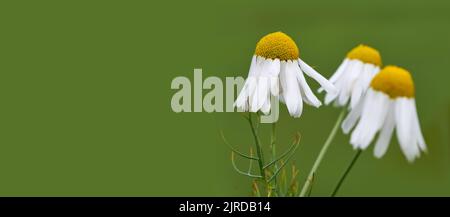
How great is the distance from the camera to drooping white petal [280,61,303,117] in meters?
1.12

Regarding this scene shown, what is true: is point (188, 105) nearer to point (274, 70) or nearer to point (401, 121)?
point (274, 70)

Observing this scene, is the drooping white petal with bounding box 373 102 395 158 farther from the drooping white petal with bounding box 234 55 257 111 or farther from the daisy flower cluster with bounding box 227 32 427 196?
the drooping white petal with bounding box 234 55 257 111

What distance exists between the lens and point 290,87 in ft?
3.82

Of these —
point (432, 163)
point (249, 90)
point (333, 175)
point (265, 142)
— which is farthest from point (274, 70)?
point (432, 163)

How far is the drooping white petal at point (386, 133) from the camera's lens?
1031 millimetres

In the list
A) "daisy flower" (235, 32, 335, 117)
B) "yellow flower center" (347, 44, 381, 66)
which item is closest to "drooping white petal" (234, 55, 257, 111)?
"daisy flower" (235, 32, 335, 117)

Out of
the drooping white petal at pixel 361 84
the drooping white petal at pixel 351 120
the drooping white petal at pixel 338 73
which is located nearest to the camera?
the drooping white petal at pixel 351 120

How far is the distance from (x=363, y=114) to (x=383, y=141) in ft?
0.20

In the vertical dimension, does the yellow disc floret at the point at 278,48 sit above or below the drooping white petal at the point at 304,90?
above

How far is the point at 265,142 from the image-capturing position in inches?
89.9

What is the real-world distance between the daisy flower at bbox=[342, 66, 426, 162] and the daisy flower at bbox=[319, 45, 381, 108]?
0.22m

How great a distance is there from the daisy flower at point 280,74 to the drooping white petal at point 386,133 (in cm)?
14

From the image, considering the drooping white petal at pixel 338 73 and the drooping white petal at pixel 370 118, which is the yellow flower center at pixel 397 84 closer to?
the drooping white petal at pixel 370 118

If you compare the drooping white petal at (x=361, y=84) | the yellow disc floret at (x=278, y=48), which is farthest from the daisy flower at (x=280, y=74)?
the drooping white petal at (x=361, y=84)
